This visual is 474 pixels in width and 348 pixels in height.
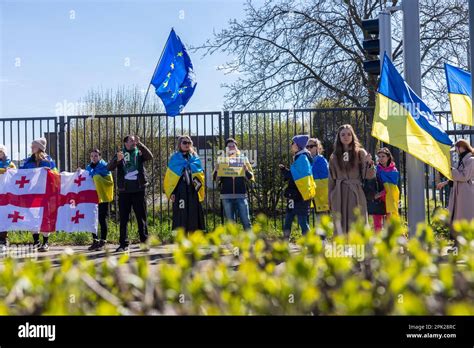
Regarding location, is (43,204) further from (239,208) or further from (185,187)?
(239,208)

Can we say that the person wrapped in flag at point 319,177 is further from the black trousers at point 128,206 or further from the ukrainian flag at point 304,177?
the black trousers at point 128,206

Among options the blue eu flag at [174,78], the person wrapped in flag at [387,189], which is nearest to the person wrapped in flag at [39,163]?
the blue eu flag at [174,78]

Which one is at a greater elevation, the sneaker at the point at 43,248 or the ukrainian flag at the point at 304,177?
the ukrainian flag at the point at 304,177

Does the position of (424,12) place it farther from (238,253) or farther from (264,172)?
(238,253)

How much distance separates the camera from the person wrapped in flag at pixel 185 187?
8.76 metres

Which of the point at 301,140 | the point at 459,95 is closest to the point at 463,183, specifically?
the point at 459,95

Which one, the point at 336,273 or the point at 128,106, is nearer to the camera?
the point at 336,273

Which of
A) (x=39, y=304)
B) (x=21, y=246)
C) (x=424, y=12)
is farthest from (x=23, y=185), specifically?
(x=424, y=12)

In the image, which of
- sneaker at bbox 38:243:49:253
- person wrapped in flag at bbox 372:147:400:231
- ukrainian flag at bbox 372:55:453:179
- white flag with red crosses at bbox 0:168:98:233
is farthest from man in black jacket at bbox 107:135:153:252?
ukrainian flag at bbox 372:55:453:179

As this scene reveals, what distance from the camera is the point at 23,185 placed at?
9.64 metres

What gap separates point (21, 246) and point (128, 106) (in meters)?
10.4

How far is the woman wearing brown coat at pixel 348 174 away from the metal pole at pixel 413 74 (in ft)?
2.89

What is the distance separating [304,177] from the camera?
8383 millimetres
